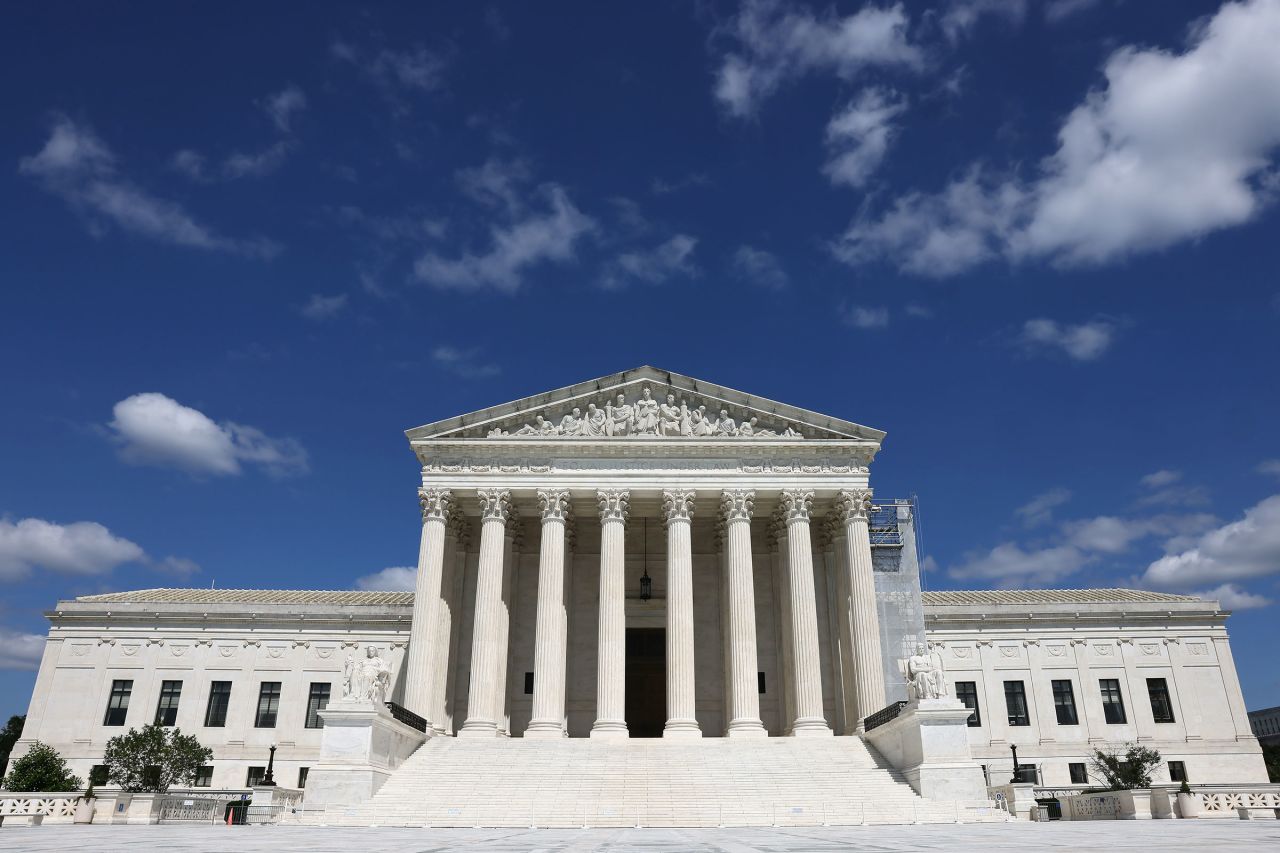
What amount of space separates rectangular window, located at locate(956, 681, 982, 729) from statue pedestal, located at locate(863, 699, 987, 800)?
760 inches

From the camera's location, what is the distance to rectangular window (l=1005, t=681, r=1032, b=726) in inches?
1890

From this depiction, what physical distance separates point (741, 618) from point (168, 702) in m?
31.8

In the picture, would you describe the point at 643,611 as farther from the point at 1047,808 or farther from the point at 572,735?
the point at 1047,808

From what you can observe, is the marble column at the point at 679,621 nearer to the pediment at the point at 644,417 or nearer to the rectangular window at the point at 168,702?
the pediment at the point at 644,417

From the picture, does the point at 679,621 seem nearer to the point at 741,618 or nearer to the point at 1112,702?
the point at 741,618

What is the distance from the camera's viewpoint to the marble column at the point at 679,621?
1439 inches

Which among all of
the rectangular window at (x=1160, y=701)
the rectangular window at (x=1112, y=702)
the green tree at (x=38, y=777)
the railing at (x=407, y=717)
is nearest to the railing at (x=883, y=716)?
the railing at (x=407, y=717)

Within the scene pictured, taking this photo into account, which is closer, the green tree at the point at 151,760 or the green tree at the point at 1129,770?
the green tree at the point at 1129,770

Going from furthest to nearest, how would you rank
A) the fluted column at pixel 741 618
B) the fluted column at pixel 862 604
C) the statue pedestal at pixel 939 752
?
the fluted column at pixel 862 604 < the fluted column at pixel 741 618 < the statue pedestal at pixel 939 752

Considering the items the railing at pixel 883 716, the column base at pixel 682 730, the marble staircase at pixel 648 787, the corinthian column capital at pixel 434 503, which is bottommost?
the marble staircase at pixel 648 787

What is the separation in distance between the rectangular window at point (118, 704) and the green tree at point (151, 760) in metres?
8.66

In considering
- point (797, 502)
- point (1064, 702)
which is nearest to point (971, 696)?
point (1064, 702)

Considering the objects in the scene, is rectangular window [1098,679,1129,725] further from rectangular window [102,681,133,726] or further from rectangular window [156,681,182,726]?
rectangular window [102,681,133,726]

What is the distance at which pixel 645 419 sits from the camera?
41469 mm
